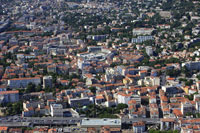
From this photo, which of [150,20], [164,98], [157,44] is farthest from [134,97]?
[150,20]

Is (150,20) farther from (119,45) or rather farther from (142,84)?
(142,84)

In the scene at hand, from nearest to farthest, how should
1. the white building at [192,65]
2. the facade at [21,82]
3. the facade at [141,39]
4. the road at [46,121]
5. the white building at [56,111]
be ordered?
the road at [46,121] → the white building at [56,111] → the facade at [21,82] → the white building at [192,65] → the facade at [141,39]

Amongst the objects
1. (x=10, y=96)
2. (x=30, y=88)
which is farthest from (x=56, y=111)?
(x=30, y=88)

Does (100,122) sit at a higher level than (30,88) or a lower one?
higher

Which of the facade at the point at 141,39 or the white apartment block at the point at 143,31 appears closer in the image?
the facade at the point at 141,39

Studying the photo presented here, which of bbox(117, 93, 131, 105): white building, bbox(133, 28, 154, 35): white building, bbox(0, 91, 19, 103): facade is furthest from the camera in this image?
bbox(133, 28, 154, 35): white building

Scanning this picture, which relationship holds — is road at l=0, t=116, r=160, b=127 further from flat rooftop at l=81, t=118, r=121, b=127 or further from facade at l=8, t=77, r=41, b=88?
facade at l=8, t=77, r=41, b=88

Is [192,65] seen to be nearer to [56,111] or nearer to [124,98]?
[124,98]

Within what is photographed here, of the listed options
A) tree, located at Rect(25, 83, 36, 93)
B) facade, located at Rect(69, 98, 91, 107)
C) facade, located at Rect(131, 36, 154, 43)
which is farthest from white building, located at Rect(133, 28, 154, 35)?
facade, located at Rect(69, 98, 91, 107)

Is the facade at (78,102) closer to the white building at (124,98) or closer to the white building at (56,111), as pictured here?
the white building at (56,111)

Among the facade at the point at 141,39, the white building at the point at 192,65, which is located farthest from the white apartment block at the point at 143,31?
the white building at the point at 192,65
